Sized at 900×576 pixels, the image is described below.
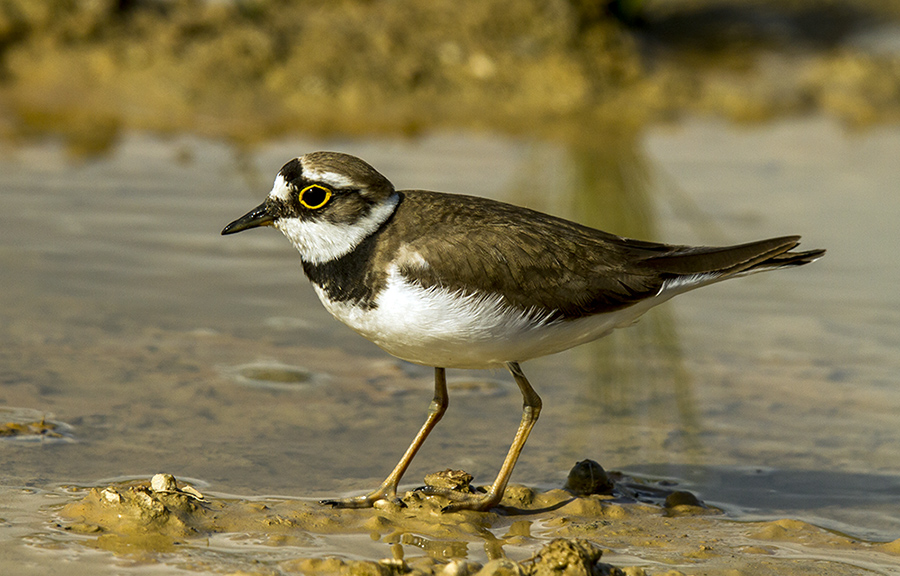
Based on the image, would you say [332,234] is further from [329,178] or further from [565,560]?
[565,560]

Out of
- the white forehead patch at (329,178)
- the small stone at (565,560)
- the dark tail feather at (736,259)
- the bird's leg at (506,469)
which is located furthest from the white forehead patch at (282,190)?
the small stone at (565,560)

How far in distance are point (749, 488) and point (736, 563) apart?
1096 mm

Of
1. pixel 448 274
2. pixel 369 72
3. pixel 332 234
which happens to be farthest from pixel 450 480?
pixel 369 72

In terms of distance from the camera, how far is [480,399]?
6.39 metres

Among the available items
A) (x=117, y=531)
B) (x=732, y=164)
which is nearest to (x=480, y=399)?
(x=117, y=531)

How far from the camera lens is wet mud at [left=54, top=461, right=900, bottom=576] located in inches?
160

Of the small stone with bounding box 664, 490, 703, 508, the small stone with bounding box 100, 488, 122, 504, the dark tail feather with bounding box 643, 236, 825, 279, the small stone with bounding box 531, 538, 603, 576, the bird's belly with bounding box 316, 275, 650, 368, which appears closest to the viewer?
the small stone with bounding box 531, 538, 603, 576

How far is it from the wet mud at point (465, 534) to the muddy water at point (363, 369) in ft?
0.26

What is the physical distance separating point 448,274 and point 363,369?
2032 millimetres

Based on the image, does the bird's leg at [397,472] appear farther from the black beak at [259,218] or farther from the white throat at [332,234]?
the black beak at [259,218]

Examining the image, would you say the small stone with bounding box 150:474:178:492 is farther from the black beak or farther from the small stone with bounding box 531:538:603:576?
the small stone with bounding box 531:538:603:576

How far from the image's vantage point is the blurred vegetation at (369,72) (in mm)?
12023

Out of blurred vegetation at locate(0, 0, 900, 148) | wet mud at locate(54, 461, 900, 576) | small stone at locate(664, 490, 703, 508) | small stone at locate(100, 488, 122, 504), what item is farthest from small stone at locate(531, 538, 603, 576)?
blurred vegetation at locate(0, 0, 900, 148)

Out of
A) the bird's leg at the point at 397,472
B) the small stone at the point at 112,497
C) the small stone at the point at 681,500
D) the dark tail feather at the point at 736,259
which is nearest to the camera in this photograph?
the small stone at the point at 112,497
